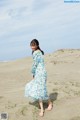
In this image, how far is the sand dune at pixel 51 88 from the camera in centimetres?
977

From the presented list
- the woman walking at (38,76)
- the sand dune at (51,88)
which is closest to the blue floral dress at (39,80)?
the woman walking at (38,76)

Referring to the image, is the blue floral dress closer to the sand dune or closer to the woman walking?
the woman walking

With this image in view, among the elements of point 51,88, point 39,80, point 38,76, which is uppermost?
point 38,76

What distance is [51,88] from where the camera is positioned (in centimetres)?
1209

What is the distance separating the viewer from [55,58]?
59.8 ft

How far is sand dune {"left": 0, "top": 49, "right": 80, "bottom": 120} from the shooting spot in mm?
9766

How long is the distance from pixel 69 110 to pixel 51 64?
7061 mm

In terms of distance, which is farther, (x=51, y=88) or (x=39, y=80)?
(x=51, y=88)

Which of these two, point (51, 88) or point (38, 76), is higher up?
point (38, 76)

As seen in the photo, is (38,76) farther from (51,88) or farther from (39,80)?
(51,88)

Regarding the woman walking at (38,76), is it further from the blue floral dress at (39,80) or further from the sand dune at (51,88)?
the sand dune at (51,88)

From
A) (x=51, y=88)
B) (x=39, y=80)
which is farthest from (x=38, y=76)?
(x=51, y=88)

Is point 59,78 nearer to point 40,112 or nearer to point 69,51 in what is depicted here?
point 40,112

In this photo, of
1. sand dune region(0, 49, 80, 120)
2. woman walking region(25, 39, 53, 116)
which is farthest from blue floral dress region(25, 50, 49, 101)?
sand dune region(0, 49, 80, 120)
